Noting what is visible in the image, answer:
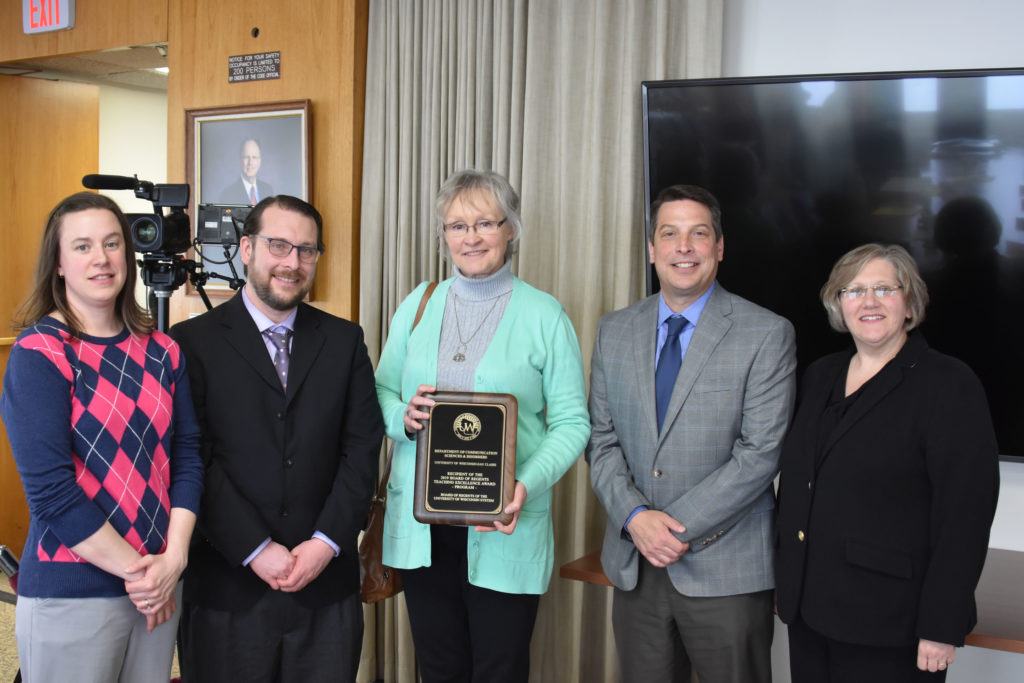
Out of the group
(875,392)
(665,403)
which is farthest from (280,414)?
(875,392)

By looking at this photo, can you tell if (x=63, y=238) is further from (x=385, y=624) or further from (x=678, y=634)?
(x=385, y=624)

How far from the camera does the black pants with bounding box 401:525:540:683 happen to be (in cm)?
218

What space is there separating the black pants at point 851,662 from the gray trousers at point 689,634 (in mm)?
124

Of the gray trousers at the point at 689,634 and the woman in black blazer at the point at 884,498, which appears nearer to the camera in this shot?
the woman in black blazer at the point at 884,498

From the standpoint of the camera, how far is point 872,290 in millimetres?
1936

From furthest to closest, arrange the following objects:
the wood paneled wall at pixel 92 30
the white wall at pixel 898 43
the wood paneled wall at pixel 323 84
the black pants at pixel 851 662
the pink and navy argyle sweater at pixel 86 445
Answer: the wood paneled wall at pixel 92 30 < the wood paneled wall at pixel 323 84 < the white wall at pixel 898 43 < the black pants at pixel 851 662 < the pink and navy argyle sweater at pixel 86 445

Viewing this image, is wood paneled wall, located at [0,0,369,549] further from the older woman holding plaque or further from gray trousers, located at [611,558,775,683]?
gray trousers, located at [611,558,775,683]

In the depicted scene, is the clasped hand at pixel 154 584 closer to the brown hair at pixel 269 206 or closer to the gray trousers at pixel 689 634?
the brown hair at pixel 269 206

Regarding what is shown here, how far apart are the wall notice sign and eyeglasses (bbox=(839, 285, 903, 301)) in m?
2.55

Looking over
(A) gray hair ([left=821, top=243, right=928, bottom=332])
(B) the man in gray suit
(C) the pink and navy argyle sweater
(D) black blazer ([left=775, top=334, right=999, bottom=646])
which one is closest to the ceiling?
(C) the pink and navy argyle sweater

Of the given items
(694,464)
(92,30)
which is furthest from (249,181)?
(694,464)

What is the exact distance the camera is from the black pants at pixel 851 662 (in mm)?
1850

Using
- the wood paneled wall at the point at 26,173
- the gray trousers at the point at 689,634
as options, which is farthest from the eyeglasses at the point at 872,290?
the wood paneled wall at the point at 26,173

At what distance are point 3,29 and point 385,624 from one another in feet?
11.7
